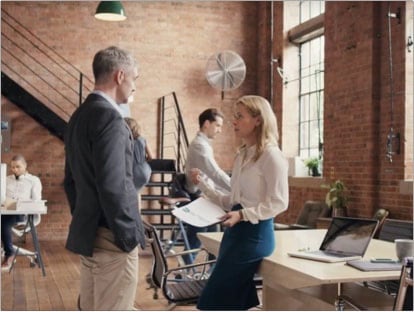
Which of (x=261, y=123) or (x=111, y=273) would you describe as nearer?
(x=111, y=273)

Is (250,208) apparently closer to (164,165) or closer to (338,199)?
(338,199)

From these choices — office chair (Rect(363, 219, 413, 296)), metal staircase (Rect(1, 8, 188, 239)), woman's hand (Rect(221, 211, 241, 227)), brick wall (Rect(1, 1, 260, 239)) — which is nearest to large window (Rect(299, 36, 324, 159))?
brick wall (Rect(1, 1, 260, 239))

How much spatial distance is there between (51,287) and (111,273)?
134 inches

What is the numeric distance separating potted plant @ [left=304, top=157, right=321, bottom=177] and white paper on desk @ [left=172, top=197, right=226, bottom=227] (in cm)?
529

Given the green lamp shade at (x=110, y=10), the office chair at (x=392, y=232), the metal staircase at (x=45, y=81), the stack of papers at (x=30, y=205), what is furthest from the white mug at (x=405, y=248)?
the metal staircase at (x=45, y=81)

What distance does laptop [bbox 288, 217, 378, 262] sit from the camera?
258 cm

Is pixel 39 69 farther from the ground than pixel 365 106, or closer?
farther from the ground

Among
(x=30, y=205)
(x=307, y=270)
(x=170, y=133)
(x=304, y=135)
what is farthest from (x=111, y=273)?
(x=170, y=133)

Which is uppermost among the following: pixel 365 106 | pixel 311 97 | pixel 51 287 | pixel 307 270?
pixel 311 97

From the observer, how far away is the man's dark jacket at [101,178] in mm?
2080

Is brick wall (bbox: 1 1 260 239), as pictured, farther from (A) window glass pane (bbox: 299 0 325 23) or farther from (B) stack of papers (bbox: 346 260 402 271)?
(B) stack of papers (bbox: 346 260 402 271)

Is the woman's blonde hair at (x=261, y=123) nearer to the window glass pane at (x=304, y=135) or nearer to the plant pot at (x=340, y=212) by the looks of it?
the plant pot at (x=340, y=212)

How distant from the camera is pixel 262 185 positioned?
2.64 metres

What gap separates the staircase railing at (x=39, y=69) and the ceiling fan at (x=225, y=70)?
1.86 meters
